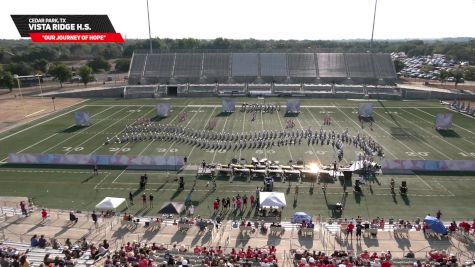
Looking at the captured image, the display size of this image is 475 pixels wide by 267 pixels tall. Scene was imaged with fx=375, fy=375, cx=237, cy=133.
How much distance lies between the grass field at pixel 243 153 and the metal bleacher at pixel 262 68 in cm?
1712

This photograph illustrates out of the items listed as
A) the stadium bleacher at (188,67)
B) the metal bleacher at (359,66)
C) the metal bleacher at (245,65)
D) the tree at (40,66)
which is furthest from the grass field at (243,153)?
the tree at (40,66)

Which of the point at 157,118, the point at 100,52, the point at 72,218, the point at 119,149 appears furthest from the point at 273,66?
the point at 100,52

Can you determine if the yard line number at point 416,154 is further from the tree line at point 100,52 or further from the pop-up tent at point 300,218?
the tree line at point 100,52

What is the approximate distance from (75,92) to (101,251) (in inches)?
2073

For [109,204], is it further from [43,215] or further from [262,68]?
[262,68]

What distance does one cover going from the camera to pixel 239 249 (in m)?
16.7

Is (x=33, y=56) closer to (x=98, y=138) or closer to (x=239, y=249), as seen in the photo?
(x=98, y=138)

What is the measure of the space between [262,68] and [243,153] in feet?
145

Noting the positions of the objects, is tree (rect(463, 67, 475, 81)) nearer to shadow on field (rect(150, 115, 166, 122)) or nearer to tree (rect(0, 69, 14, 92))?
shadow on field (rect(150, 115, 166, 122))

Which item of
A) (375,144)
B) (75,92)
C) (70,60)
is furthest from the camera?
(70,60)

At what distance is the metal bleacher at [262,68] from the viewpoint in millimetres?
69688

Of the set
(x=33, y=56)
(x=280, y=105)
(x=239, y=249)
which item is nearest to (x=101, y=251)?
(x=239, y=249)

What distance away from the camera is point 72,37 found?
59500 mm

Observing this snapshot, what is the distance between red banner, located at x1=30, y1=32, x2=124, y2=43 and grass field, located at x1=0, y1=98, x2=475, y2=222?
11.4 meters
